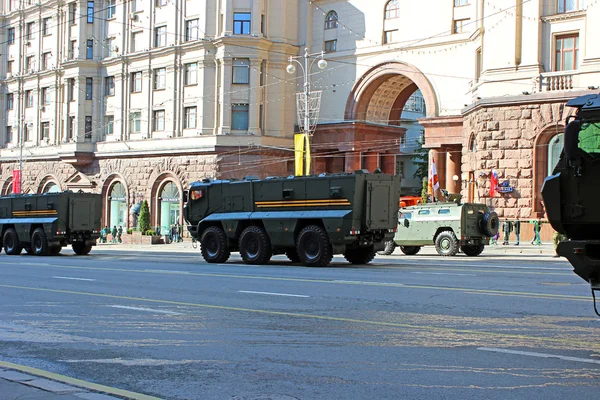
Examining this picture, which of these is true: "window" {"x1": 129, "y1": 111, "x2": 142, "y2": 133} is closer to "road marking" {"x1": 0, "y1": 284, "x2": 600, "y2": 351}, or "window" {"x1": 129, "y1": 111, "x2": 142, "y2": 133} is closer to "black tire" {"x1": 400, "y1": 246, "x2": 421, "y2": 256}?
"black tire" {"x1": 400, "y1": 246, "x2": 421, "y2": 256}

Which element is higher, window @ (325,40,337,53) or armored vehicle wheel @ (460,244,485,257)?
window @ (325,40,337,53)

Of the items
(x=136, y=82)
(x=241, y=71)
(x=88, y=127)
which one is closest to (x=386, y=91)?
(x=241, y=71)

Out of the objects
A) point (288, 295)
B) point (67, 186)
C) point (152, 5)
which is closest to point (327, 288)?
point (288, 295)

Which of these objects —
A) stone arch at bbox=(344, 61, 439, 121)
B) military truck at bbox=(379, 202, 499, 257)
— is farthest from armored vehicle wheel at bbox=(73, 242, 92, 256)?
stone arch at bbox=(344, 61, 439, 121)

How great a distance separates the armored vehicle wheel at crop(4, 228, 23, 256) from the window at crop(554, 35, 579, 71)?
24.1 m

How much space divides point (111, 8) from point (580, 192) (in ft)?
185

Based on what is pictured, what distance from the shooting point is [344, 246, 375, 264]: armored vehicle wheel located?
85.9ft

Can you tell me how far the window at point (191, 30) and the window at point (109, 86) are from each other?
8.66 m

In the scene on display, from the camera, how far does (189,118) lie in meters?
55.7

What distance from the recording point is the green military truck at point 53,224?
3512 cm

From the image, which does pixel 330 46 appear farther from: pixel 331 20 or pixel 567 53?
pixel 567 53

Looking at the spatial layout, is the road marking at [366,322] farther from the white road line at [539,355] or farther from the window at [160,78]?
the window at [160,78]

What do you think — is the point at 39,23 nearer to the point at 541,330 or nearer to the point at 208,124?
the point at 208,124

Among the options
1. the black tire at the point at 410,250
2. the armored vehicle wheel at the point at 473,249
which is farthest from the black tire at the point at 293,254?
the black tire at the point at 410,250
